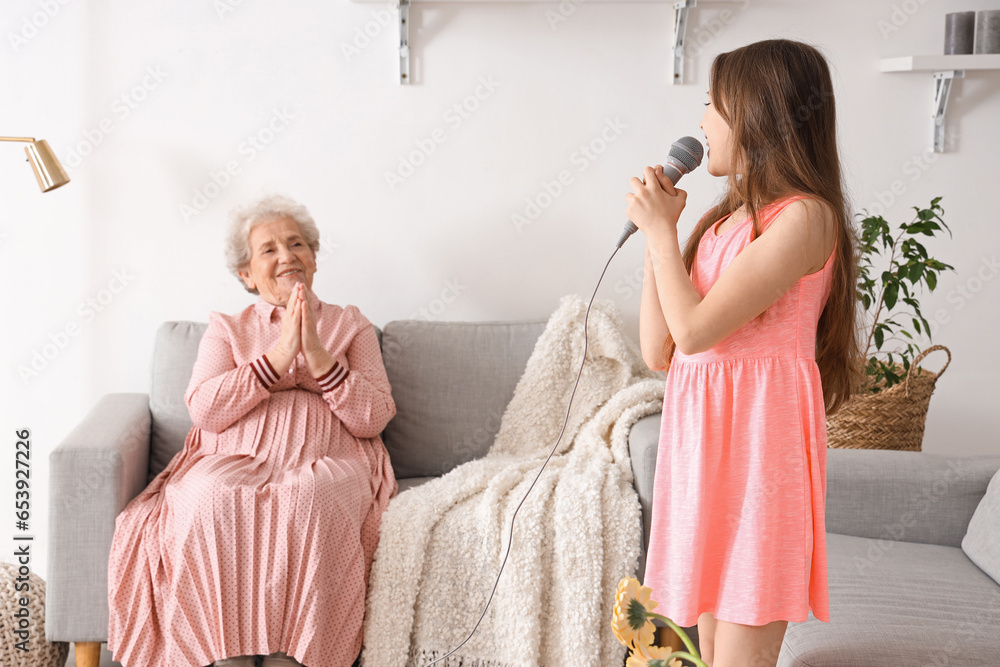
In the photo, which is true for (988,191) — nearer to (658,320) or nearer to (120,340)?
(658,320)

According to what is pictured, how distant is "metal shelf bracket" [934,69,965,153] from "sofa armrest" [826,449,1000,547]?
3.64ft

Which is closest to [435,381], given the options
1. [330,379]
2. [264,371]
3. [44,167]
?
[330,379]

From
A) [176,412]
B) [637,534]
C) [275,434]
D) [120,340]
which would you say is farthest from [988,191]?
[120,340]

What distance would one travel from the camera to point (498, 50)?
2426 mm

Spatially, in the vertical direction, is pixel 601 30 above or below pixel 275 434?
above

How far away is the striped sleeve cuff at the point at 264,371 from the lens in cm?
191

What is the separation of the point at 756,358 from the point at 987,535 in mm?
960

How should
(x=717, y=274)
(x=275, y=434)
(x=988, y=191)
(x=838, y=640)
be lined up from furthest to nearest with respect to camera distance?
(x=988, y=191), (x=275, y=434), (x=838, y=640), (x=717, y=274)

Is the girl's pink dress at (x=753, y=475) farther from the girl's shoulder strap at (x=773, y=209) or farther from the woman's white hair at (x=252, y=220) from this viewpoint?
the woman's white hair at (x=252, y=220)

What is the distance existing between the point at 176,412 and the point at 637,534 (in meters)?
1.25

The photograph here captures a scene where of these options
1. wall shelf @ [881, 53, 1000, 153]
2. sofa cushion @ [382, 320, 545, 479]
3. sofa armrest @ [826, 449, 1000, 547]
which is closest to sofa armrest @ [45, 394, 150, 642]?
sofa cushion @ [382, 320, 545, 479]

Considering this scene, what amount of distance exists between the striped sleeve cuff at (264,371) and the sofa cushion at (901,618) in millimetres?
1229

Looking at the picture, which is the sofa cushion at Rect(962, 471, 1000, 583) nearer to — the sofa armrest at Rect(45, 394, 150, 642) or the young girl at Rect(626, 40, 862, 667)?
the young girl at Rect(626, 40, 862, 667)

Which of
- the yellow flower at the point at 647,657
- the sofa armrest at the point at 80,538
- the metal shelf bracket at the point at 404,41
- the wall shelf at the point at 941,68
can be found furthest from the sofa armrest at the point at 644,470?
the wall shelf at the point at 941,68
